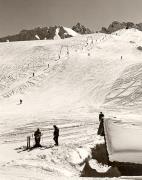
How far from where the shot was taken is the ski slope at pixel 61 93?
58.9 feet

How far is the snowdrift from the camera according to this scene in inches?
655

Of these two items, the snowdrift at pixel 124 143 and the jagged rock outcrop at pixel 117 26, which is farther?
the jagged rock outcrop at pixel 117 26

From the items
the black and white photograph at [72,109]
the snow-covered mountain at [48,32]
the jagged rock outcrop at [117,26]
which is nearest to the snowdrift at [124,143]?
the black and white photograph at [72,109]

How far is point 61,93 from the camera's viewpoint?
39.2m

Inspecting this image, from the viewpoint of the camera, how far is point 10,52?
198ft

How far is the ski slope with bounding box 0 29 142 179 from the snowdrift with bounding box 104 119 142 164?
1344 mm

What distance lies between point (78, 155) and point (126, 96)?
1885 centimetres

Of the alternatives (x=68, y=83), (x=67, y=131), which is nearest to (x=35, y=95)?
(x=68, y=83)

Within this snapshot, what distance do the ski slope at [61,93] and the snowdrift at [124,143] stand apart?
1.34 meters

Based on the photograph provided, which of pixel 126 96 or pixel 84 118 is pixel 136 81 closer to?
pixel 126 96

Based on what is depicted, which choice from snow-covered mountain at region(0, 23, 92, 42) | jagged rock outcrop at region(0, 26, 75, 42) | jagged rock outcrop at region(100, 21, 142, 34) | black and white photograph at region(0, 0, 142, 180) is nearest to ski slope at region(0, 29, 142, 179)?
black and white photograph at region(0, 0, 142, 180)

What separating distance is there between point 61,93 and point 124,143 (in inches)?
858

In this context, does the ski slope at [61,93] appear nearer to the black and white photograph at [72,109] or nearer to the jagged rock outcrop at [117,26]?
the black and white photograph at [72,109]

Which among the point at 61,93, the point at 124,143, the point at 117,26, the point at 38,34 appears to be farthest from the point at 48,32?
the point at 124,143
